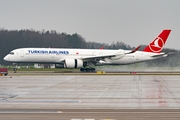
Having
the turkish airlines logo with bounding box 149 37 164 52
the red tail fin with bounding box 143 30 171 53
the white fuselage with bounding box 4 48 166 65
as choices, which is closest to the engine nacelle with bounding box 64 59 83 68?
→ the white fuselage with bounding box 4 48 166 65

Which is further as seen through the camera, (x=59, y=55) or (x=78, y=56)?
(x=78, y=56)

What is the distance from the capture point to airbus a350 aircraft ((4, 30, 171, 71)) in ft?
197

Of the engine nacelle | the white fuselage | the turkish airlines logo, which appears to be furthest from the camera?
the turkish airlines logo

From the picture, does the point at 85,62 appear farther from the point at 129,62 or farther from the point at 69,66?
the point at 129,62

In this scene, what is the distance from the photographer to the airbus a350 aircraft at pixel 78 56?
60.0 m

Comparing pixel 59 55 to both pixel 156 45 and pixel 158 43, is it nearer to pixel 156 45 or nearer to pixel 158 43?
pixel 156 45

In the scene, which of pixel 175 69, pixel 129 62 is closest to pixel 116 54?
pixel 129 62

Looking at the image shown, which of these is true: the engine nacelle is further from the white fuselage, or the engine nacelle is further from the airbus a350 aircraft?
Answer: the white fuselage

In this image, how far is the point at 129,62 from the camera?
65562 millimetres

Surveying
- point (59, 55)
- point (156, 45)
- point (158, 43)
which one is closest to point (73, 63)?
point (59, 55)

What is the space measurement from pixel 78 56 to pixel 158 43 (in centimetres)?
1410

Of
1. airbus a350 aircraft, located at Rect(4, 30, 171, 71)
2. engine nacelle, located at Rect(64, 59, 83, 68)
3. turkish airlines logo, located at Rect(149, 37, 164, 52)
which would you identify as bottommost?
engine nacelle, located at Rect(64, 59, 83, 68)

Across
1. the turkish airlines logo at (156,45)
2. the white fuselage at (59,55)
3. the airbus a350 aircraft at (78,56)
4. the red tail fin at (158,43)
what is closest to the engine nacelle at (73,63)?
the airbus a350 aircraft at (78,56)

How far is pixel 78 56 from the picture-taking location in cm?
6212
